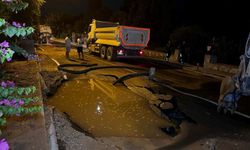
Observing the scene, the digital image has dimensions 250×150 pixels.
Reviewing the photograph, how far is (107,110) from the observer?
28.0 ft

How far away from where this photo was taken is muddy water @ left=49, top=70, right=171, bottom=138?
277 inches

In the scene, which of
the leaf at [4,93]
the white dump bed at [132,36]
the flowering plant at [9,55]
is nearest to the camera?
the flowering plant at [9,55]

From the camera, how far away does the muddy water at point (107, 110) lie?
23.0 ft

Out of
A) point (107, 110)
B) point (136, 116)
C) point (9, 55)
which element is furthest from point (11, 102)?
point (107, 110)

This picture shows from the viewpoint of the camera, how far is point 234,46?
20.0m

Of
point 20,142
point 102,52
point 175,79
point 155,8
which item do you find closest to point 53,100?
point 20,142

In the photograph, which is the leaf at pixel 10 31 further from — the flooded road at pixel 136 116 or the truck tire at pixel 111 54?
the truck tire at pixel 111 54

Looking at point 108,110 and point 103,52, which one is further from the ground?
point 103,52

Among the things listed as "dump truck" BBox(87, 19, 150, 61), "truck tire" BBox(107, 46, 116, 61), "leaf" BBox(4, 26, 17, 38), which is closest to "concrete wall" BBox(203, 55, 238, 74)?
"dump truck" BBox(87, 19, 150, 61)

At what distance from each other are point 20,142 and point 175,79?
10.7 m

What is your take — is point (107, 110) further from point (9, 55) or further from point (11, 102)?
point (9, 55)

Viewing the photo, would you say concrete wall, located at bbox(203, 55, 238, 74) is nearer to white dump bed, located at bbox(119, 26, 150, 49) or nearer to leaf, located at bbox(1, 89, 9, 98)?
white dump bed, located at bbox(119, 26, 150, 49)

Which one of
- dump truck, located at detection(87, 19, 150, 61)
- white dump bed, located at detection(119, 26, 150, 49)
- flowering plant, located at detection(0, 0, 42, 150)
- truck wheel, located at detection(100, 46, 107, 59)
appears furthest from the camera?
truck wheel, located at detection(100, 46, 107, 59)

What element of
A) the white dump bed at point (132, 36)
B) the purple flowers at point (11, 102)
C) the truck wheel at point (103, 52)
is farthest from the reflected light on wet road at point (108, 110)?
the truck wheel at point (103, 52)
